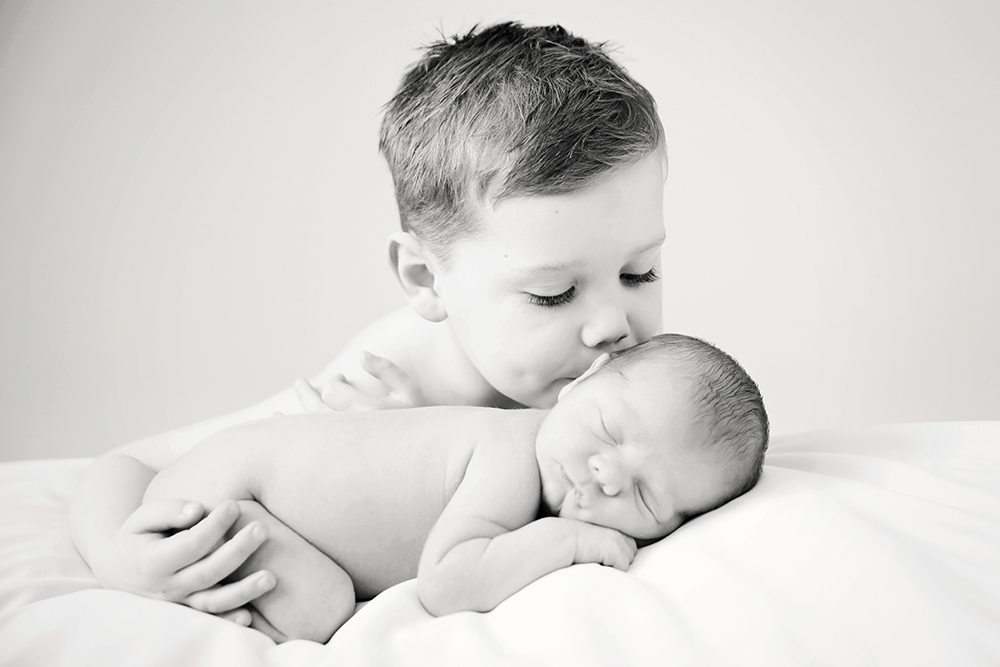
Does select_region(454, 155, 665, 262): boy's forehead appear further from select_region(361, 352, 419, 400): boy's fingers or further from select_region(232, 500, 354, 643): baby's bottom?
select_region(232, 500, 354, 643): baby's bottom

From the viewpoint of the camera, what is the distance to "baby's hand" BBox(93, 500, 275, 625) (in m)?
1.41

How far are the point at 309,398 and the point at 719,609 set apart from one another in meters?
1.16

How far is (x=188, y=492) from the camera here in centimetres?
153

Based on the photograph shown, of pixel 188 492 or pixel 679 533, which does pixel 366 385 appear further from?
pixel 679 533

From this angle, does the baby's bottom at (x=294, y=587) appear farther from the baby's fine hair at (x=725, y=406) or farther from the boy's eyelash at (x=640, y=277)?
the boy's eyelash at (x=640, y=277)

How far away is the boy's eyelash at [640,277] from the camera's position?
6.18ft

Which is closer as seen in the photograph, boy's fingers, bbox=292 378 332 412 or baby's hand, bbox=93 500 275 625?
baby's hand, bbox=93 500 275 625

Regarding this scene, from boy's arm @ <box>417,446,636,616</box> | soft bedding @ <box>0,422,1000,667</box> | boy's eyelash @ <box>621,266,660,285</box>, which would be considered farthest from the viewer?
boy's eyelash @ <box>621,266,660,285</box>

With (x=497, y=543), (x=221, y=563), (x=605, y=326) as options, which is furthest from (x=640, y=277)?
(x=221, y=563)

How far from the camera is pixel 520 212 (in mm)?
1765

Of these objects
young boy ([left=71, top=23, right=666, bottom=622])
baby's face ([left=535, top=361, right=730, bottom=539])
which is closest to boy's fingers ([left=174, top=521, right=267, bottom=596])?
young boy ([left=71, top=23, right=666, bottom=622])

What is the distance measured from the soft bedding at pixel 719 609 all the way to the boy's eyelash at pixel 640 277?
545 mm

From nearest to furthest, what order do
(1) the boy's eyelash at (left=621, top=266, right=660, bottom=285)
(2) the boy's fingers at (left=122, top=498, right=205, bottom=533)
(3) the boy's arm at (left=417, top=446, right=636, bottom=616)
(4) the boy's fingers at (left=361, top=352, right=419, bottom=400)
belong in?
(3) the boy's arm at (left=417, top=446, right=636, bottom=616), (2) the boy's fingers at (left=122, top=498, right=205, bottom=533), (1) the boy's eyelash at (left=621, top=266, right=660, bottom=285), (4) the boy's fingers at (left=361, top=352, right=419, bottom=400)

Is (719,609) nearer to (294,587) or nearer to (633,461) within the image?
(633,461)
